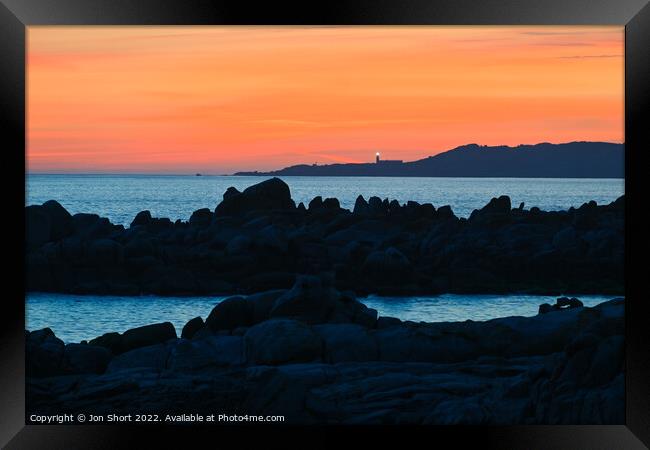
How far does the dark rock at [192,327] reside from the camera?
9129 millimetres

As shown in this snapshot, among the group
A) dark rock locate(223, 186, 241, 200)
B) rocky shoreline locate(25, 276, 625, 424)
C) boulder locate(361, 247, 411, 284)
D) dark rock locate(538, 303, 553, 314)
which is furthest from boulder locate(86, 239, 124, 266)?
dark rock locate(538, 303, 553, 314)

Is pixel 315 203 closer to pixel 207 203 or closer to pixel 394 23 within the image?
pixel 207 203

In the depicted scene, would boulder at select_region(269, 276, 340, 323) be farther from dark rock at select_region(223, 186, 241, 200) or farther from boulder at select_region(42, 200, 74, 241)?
boulder at select_region(42, 200, 74, 241)

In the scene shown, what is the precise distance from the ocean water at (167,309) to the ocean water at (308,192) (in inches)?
48.7

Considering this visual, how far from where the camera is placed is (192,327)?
9.19 meters

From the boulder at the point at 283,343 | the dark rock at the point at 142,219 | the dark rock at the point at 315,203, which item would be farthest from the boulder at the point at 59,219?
the boulder at the point at 283,343

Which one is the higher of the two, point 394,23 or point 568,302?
point 394,23

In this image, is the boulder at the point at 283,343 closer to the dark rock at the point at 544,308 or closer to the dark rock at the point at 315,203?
the dark rock at the point at 544,308

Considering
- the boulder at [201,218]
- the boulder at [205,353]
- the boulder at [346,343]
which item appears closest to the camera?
the boulder at [205,353]

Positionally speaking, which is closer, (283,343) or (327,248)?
(283,343)

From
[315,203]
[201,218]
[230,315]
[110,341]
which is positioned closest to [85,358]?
[110,341]

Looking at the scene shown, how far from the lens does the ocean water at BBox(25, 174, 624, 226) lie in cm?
1075

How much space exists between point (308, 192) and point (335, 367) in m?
3.78

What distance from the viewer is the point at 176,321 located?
35.1ft
